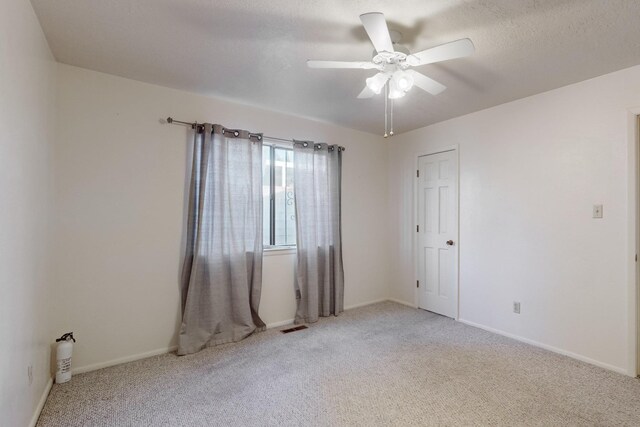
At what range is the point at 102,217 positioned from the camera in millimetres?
2557

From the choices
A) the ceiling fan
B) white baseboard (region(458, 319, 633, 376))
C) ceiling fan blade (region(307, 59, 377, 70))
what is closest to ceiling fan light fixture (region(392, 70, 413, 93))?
the ceiling fan

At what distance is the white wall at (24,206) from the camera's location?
4.56 ft

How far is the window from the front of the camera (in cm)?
358

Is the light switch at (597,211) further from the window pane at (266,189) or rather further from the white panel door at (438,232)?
the window pane at (266,189)

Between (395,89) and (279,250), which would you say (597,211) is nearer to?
(395,89)

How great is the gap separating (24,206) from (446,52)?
2.51 metres

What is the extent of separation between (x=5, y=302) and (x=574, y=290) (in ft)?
13.0

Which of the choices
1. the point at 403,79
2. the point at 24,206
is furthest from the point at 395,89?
the point at 24,206

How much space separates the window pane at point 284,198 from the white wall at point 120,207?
0.65 meters

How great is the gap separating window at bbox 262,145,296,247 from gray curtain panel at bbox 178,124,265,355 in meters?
0.26

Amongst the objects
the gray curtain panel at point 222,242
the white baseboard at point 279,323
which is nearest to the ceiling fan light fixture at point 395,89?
the gray curtain panel at point 222,242

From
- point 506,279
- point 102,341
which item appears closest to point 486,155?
point 506,279

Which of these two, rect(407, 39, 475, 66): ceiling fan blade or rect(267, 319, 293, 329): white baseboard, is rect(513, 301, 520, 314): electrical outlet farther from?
rect(407, 39, 475, 66): ceiling fan blade

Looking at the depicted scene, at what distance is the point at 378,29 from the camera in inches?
61.5
